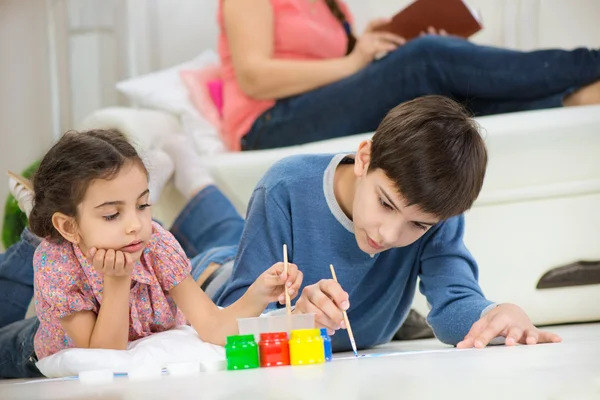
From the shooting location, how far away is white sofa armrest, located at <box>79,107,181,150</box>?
2.26 m

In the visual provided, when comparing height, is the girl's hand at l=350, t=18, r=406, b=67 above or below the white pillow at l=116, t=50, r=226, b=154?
above

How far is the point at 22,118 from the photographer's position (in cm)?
287

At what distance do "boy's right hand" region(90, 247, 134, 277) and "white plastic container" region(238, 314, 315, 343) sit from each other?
0.19 metres

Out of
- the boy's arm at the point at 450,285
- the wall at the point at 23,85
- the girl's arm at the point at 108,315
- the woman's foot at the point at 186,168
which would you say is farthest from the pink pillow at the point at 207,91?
the girl's arm at the point at 108,315

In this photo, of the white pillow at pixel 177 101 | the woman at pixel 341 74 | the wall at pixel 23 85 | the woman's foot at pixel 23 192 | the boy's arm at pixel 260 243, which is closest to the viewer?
the boy's arm at pixel 260 243

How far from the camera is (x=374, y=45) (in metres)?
2.15

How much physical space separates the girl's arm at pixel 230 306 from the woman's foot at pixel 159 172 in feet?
2.26

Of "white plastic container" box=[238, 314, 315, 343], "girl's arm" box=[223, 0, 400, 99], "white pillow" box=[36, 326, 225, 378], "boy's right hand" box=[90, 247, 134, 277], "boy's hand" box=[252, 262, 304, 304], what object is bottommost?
"white pillow" box=[36, 326, 225, 378]

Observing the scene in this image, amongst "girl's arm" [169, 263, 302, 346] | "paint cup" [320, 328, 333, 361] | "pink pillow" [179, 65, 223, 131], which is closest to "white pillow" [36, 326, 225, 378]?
"girl's arm" [169, 263, 302, 346]

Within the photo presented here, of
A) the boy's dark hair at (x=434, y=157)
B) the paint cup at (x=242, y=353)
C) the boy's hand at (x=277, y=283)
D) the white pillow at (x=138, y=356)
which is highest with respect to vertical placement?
the boy's dark hair at (x=434, y=157)

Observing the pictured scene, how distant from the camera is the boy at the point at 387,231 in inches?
49.0

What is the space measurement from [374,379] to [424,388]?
0.10m

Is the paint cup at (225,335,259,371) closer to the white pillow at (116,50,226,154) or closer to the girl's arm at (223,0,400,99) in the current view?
the girl's arm at (223,0,400,99)

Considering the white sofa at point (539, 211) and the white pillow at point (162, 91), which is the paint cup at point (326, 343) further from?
the white pillow at point (162, 91)
